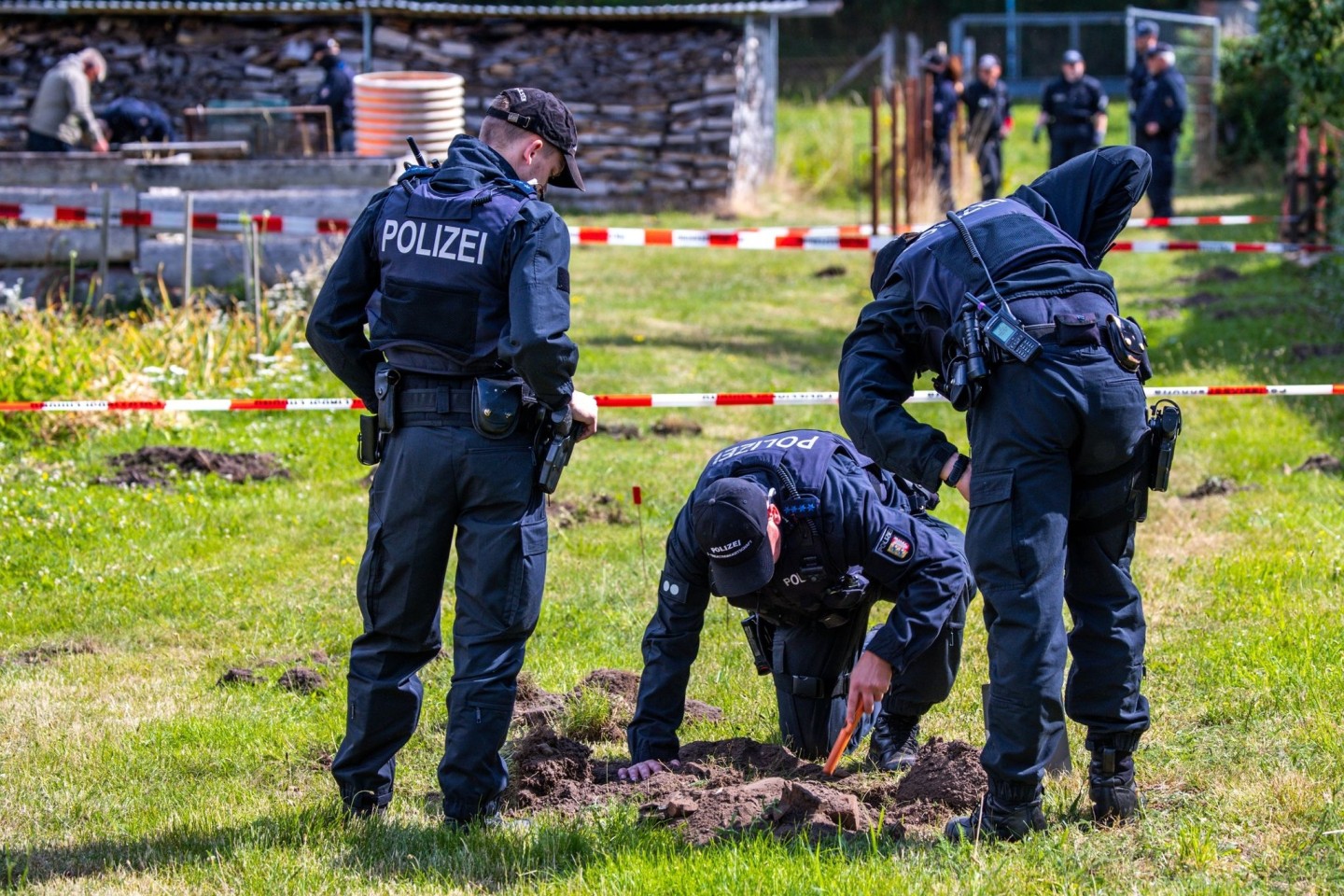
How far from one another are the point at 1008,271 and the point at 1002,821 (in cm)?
149

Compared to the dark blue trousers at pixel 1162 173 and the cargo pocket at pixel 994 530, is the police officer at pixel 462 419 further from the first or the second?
the dark blue trousers at pixel 1162 173

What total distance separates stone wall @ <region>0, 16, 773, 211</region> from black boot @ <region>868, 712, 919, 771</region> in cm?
1646

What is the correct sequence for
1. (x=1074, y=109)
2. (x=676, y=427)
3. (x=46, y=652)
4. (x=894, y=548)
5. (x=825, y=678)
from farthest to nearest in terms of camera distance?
(x=1074, y=109) → (x=676, y=427) → (x=46, y=652) → (x=825, y=678) → (x=894, y=548)

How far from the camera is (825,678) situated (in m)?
4.93

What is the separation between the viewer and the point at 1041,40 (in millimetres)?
33500

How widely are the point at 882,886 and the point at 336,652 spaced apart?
299 cm

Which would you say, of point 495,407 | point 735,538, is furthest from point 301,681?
point 735,538

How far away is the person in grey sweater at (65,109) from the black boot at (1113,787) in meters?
13.9

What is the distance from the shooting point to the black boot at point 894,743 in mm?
4770

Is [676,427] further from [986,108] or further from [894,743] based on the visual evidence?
[986,108]

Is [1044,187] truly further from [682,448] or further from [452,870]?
[682,448]

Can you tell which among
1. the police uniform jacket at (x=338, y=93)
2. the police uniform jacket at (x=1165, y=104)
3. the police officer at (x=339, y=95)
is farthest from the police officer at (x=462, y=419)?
the police uniform jacket at (x=1165, y=104)

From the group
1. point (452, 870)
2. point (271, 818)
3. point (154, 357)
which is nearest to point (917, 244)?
point (452, 870)

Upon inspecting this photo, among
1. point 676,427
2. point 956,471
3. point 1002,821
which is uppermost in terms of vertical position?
point 956,471
